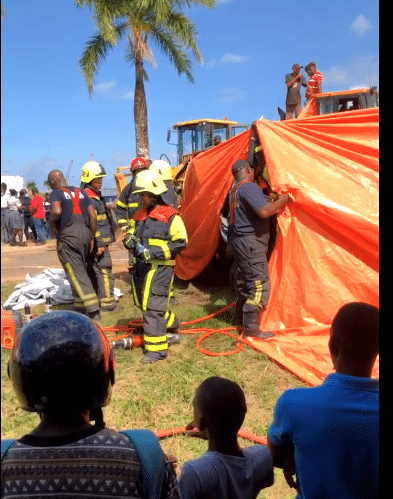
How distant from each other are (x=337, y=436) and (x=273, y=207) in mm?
3740

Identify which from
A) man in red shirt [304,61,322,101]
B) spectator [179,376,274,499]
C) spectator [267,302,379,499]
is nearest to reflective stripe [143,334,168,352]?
spectator [179,376,274,499]

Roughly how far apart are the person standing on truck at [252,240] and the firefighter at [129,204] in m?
2.08

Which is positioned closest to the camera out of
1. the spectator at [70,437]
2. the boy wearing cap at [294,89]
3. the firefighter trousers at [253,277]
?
the spectator at [70,437]

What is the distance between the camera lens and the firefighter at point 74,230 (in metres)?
6.07

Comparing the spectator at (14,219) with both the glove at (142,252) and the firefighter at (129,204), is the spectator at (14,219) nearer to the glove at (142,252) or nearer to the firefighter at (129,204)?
the firefighter at (129,204)

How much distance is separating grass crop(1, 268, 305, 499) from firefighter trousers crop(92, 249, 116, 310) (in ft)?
5.82

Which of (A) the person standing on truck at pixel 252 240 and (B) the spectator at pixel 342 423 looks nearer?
(B) the spectator at pixel 342 423

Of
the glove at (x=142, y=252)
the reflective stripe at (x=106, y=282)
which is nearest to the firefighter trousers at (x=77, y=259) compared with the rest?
the reflective stripe at (x=106, y=282)

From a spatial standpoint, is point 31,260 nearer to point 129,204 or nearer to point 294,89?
point 129,204

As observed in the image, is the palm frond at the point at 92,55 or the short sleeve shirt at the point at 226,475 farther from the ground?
the palm frond at the point at 92,55

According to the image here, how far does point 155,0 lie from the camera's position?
11.0 feet
